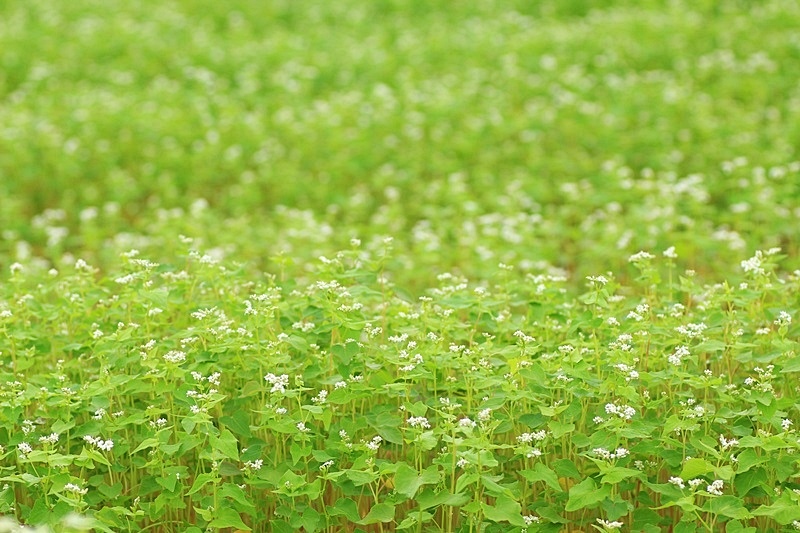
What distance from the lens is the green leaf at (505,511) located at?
10.8 feet

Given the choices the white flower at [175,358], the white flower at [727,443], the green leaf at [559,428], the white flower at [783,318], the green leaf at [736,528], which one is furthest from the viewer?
the white flower at [783,318]

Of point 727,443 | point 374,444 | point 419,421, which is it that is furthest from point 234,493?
point 727,443

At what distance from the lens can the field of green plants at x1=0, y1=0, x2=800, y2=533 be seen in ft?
11.7

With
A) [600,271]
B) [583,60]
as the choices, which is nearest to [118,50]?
[583,60]

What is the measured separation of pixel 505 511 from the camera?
3.33 meters

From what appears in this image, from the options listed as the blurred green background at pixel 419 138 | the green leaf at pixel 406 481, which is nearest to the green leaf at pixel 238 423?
the green leaf at pixel 406 481

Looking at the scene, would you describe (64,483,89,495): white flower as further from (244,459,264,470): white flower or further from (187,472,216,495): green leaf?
(244,459,264,470): white flower

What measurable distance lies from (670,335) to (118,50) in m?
10.5

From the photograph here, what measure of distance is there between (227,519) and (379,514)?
524 mm

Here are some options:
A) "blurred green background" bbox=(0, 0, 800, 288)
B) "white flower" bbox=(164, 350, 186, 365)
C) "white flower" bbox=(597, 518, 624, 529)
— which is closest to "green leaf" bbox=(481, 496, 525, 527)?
"white flower" bbox=(597, 518, 624, 529)

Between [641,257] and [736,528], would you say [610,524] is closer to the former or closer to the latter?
[736,528]

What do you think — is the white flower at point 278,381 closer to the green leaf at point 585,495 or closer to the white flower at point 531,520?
the white flower at point 531,520

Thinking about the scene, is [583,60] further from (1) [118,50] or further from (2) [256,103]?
(1) [118,50]

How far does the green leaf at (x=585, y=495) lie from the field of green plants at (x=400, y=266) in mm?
16
